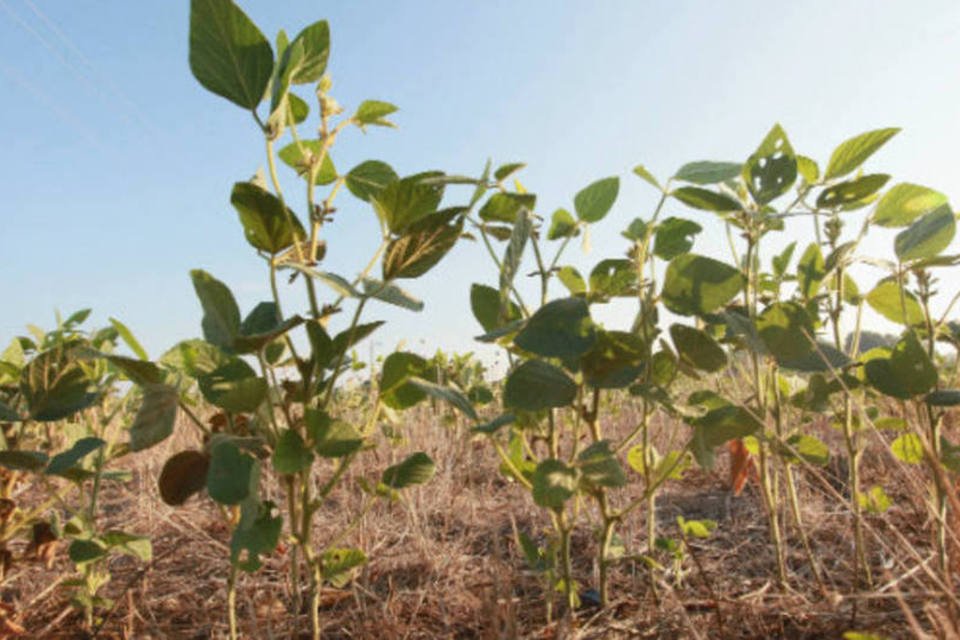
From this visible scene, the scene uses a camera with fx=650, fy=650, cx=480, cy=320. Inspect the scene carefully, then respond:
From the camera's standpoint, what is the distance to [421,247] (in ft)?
3.06

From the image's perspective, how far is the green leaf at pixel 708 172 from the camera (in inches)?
38.7

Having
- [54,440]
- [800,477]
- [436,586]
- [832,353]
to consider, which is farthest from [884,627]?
[54,440]

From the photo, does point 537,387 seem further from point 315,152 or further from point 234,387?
point 315,152

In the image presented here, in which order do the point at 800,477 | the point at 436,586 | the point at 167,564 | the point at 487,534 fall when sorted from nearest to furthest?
the point at 436,586 < the point at 167,564 < the point at 487,534 < the point at 800,477

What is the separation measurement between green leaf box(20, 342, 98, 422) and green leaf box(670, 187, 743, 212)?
3.52 feet

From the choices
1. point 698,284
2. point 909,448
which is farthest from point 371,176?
point 909,448

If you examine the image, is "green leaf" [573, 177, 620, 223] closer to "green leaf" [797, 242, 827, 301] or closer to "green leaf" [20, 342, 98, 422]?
"green leaf" [797, 242, 827, 301]

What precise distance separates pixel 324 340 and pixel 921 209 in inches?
41.6

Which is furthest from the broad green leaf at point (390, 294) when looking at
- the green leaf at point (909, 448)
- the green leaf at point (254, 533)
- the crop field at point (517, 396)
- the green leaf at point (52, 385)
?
the green leaf at point (909, 448)

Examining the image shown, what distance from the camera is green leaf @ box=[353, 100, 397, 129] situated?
106 centimetres

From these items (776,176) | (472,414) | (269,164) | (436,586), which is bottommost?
(436,586)

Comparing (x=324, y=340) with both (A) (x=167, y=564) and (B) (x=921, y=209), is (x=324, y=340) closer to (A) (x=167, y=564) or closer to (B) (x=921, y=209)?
(B) (x=921, y=209)

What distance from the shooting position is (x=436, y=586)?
1.50 meters

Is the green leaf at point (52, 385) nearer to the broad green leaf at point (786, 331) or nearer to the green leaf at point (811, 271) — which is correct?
the broad green leaf at point (786, 331)
